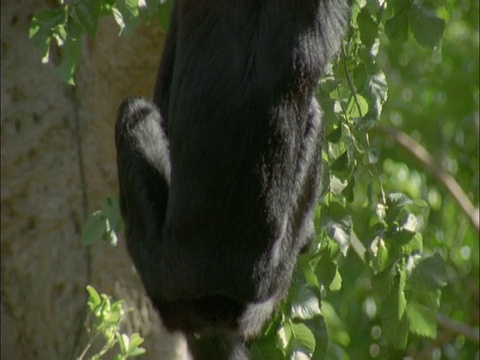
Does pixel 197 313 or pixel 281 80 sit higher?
pixel 281 80

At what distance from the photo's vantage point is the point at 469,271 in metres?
7.10

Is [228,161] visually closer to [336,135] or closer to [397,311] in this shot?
[336,135]

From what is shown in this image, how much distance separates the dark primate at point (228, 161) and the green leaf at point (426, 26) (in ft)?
0.74

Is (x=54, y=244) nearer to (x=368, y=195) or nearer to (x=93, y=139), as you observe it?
(x=93, y=139)

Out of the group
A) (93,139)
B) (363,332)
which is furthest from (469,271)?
(93,139)

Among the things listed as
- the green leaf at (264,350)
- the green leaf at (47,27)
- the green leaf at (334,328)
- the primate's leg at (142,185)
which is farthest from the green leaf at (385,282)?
the green leaf at (334,328)

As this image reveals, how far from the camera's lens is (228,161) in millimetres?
3553

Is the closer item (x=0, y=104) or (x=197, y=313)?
(x=197, y=313)

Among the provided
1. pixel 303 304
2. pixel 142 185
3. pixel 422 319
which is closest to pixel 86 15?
pixel 142 185

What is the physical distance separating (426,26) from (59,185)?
7.05 ft

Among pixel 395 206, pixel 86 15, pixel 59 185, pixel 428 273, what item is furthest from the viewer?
pixel 59 185

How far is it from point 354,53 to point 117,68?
1.54 meters

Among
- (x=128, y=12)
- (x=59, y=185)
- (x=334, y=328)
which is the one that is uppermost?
(x=128, y=12)

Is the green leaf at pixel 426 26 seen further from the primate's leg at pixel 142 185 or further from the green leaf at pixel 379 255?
the primate's leg at pixel 142 185
